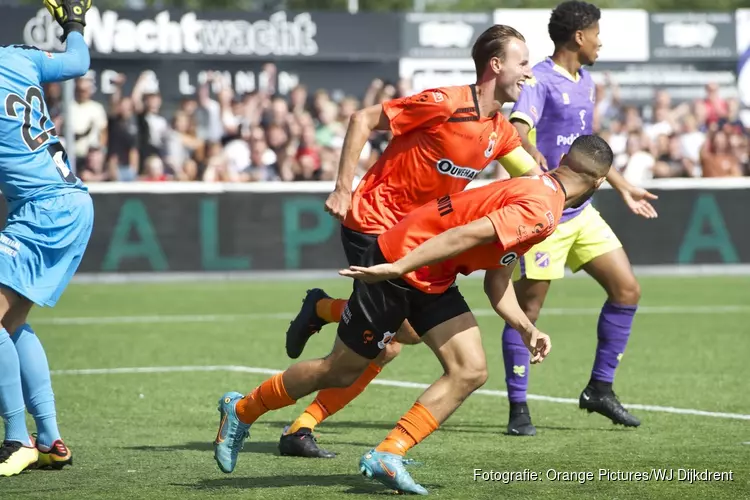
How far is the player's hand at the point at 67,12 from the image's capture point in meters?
7.02

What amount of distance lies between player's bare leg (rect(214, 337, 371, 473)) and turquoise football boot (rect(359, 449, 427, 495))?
545mm

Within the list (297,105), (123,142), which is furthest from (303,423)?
(297,105)

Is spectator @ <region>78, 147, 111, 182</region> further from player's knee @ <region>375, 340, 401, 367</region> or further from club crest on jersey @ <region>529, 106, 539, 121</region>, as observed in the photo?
player's knee @ <region>375, 340, 401, 367</region>

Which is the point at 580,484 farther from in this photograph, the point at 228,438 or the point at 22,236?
the point at 22,236

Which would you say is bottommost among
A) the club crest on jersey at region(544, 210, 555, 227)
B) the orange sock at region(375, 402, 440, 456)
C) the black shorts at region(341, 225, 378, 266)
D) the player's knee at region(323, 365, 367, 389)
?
the orange sock at region(375, 402, 440, 456)

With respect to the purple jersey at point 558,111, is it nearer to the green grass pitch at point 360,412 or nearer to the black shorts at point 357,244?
the green grass pitch at point 360,412

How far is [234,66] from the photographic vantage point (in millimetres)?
23297

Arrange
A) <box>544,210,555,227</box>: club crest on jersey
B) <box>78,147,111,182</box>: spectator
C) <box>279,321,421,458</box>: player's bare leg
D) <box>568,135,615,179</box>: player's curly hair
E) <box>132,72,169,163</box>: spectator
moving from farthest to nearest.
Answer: <box>132,72,169,163</box>: spectator → <box>78,147,111,182</box>: spectator → <box>279,321,421,458</box>: player's bare leg → <box>568,135,615,179</box>: player's curly hair → <box>544,210,555,227</box>: club crest on jersey

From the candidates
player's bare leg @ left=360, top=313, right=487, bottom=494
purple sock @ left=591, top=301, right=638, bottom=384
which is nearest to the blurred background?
purple sock @ left=591, top=301, right=638, bottom=384

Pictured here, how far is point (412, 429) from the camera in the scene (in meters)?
6.14

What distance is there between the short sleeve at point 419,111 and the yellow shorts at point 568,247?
1771 mm

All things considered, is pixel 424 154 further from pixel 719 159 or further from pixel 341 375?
pixel 719 159

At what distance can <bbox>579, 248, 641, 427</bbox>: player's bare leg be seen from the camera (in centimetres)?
831

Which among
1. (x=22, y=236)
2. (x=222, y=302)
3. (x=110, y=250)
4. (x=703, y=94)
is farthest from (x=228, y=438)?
(x=703, y=94)
